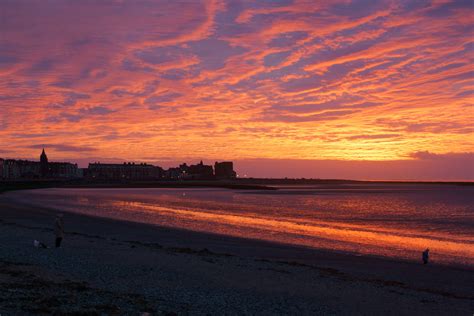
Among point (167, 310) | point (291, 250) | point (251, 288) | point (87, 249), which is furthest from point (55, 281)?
point (291, 250)

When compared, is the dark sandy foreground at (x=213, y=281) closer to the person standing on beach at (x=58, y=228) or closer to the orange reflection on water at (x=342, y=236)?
the person standing on beach at (x=58, y=228)

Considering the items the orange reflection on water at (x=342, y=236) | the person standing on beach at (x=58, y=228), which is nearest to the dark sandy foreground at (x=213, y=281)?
the person standing on beach at (x=58, y=228)

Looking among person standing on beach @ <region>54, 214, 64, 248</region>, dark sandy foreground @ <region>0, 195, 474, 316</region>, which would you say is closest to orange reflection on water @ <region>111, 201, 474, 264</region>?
dark sandy foreground @ <region>0, 195, 474, 316</region>

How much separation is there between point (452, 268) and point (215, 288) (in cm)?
1337

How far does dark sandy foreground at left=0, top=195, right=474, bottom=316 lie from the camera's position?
13295mm

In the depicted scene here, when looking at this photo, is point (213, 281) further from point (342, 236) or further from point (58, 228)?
point (342, 236)

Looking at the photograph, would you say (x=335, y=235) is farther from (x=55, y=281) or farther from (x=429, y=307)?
(x=55, y=281)

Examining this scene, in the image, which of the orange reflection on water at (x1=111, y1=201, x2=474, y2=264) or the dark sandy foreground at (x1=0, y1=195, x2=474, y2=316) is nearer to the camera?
the dark sandy foreground at (x1=0, y1=195, x2=474, y2=316)

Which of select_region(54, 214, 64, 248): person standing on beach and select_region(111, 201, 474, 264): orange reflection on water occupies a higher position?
select_region(54, 214, 64, 248): person standing on beach

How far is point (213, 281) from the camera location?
57.0ft

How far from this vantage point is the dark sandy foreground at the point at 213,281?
43.6 ft

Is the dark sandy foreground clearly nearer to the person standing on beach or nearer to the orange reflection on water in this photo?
the person standing on beach

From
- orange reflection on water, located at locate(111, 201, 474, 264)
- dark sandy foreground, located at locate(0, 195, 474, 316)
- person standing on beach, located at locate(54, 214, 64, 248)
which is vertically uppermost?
person standing on beach, located at locate(54, 214, 64, 248)

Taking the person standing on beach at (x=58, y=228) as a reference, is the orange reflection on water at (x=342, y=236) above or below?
below
